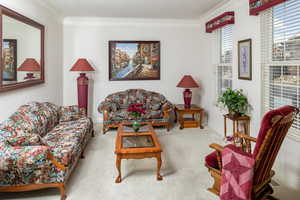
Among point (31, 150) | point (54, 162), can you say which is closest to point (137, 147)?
point (54, 162)

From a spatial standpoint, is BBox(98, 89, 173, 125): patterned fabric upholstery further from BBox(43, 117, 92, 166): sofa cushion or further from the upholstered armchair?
the upholstered armchair

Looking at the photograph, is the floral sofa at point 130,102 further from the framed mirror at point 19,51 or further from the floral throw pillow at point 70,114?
the framed mirror at point 19,51

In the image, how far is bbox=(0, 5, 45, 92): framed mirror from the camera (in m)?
2.93

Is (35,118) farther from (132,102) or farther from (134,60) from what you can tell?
(134,60)

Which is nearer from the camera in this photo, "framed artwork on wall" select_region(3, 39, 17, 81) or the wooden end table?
"framed artwork on wall" select_region(3, 39, 17, 81)

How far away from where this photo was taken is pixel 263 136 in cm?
167

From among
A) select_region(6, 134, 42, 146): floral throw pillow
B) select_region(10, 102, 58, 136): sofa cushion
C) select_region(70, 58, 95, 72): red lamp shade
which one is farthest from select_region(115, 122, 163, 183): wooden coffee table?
select_region(70, 58, 95, 72): red lamp shade

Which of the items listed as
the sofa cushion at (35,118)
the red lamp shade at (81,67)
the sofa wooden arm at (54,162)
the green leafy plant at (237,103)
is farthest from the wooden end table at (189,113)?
the sofa wooden arm at (54,162)

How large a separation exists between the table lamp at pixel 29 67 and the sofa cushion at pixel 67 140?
3.18 feet

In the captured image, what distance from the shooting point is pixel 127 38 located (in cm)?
561

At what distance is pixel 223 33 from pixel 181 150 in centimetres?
267

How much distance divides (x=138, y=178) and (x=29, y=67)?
256 centimetres

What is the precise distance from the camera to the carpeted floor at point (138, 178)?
2379 mm

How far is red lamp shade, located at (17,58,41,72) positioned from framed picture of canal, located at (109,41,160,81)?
198cm
